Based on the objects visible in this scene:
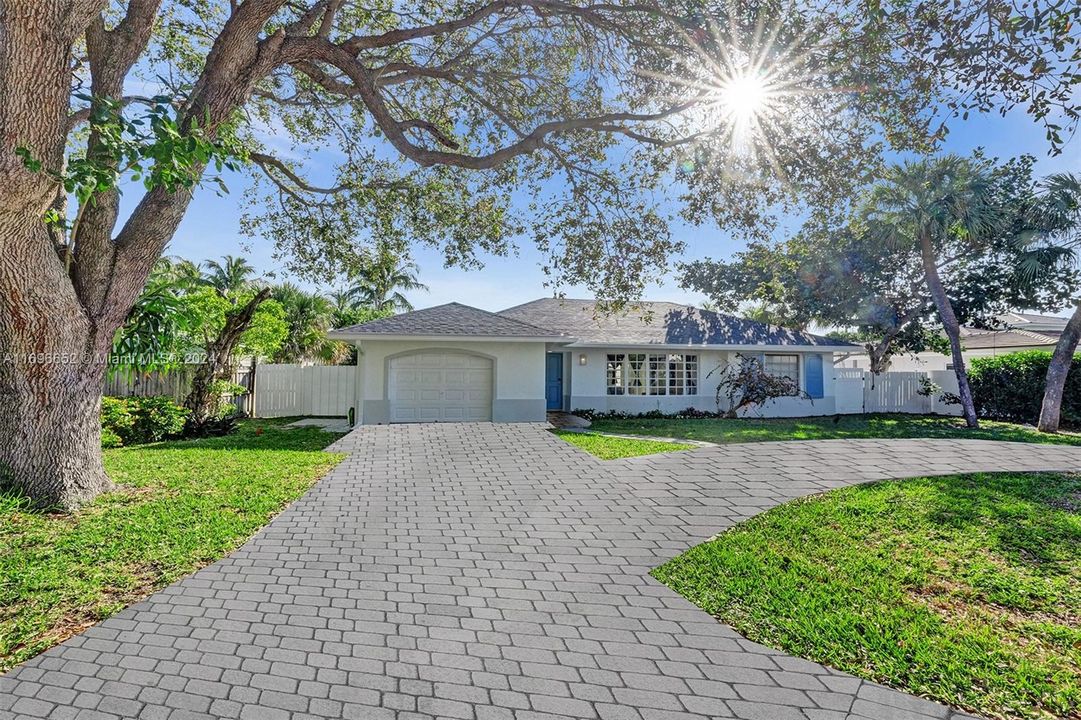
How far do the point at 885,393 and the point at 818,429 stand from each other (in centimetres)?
814

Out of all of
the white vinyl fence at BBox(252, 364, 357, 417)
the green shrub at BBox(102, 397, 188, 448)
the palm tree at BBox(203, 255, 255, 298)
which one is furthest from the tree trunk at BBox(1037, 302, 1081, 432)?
the palm tree at BBox(203, 255, 255, 298)

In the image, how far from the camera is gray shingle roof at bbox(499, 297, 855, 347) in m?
19.3

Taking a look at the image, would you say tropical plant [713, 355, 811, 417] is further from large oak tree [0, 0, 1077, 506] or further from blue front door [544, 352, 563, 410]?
large oak tree [0, 0, 1077, 506]

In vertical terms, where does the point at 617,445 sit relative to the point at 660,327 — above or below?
below

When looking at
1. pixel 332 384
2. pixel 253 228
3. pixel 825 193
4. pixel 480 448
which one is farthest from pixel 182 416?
pixel 825 193

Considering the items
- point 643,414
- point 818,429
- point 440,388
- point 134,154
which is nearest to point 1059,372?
point 818,429

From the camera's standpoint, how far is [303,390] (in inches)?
808

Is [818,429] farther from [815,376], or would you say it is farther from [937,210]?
[937,210]

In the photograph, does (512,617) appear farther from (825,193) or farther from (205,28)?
(205,28)

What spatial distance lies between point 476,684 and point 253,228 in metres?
12.2

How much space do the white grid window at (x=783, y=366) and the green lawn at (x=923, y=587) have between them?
1373 cm

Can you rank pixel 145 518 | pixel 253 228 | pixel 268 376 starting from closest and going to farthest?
pixel 145 518 → pixel 253 228 → pixel 268 376

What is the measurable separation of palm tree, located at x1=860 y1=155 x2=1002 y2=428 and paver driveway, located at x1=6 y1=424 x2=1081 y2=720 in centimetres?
1378

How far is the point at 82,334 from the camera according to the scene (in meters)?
6.62
